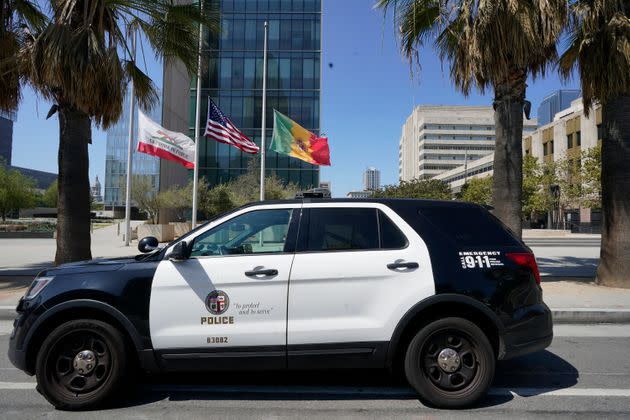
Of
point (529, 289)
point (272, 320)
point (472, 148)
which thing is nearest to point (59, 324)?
point (272, 320)

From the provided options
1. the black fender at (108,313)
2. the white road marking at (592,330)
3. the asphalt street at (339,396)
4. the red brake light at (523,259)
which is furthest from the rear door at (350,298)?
the white road marking at (592,330)

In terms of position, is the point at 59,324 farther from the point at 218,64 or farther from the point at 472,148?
the point at 472,148

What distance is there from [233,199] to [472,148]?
105m

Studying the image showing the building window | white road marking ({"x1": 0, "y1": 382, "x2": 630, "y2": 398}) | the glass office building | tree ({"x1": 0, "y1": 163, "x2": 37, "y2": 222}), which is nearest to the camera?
white road marking ({"x1": 0, "y1": 382, "x2": 630, "y2": 398})

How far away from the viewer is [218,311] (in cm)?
393

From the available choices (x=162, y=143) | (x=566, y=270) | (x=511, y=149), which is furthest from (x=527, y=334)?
(x=162, y=143)

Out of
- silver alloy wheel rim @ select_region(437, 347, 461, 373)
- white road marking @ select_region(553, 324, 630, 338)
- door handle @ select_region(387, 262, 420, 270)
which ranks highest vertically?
door handle @ select_region(387, 262, 420, 270)

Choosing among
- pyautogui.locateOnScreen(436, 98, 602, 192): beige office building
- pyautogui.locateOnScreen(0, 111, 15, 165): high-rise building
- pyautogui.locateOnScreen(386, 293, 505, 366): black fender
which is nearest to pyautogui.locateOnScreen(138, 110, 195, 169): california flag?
pyautogui.locateOnScreen(386, 293, 505, 366): black fender

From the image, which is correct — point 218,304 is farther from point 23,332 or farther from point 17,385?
point 17,385

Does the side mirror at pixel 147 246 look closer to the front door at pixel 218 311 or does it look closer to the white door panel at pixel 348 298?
the front door at pixel 218 311

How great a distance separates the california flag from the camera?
56.8 feet

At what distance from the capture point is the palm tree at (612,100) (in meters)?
9.38

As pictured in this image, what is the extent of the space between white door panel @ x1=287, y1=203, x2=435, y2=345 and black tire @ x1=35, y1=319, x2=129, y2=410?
5.08 feet

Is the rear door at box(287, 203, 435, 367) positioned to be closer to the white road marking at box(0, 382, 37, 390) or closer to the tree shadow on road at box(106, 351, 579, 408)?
the tree shadow on road at box(106, 351, 579, 408)
